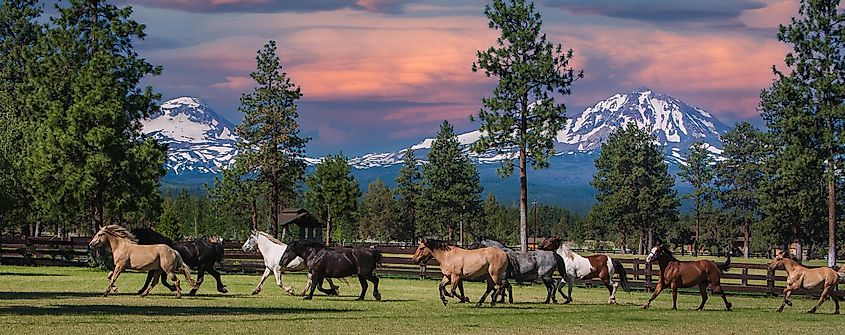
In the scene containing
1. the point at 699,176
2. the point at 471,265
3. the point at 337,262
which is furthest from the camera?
the point at 699,176

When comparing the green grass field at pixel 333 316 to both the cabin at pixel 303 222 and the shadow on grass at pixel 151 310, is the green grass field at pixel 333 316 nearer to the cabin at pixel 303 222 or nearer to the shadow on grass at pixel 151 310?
the shadow on grass at pixel 151 310

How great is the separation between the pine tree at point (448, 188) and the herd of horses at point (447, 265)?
2640 inches

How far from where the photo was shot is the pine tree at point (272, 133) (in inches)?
2906

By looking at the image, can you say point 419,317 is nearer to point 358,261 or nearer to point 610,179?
point 358,261

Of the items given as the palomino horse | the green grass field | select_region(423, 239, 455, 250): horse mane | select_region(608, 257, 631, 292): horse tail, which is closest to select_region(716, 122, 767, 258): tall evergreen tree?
select_region(608, 257, 631, 292): horse tail

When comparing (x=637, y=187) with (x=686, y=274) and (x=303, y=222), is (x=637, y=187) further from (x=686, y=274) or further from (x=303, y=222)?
(x=686, y=274)

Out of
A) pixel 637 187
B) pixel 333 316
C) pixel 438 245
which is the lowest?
pixel 333 316

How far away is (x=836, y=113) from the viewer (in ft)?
163

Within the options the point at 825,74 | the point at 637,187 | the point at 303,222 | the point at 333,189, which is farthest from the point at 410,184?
the point at 825,74

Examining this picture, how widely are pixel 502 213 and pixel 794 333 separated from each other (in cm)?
15020

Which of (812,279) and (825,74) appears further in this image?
(825,74)

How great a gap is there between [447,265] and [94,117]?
2583 cm

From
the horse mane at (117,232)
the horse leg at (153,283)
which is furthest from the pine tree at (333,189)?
the horse mane at (117,232)

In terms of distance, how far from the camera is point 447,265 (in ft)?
82.3
